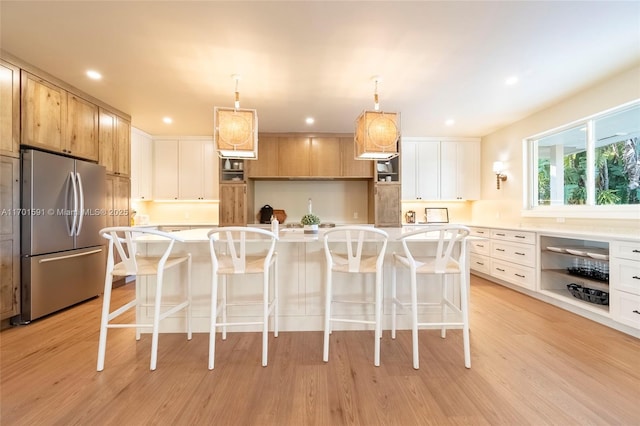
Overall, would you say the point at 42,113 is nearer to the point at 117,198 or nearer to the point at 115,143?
the point at 115,143

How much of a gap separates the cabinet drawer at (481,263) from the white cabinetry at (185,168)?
4840mm

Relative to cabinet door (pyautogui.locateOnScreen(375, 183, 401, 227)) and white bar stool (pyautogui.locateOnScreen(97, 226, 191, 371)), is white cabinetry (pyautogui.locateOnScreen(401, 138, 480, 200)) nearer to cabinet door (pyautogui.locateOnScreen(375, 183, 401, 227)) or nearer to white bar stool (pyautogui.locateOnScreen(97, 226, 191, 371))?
cabinet door (pyautogui.locateOnScreen(375, 183, 401, 227))

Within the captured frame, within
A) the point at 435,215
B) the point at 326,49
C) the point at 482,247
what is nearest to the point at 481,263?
the point at 482,247

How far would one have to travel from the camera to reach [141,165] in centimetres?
495

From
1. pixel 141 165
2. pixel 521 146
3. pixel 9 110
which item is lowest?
pixel 141 165

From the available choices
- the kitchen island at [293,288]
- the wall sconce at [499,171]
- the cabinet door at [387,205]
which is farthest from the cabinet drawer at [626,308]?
the cabinet door at [387,205]

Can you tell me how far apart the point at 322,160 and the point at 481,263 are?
3254 mm

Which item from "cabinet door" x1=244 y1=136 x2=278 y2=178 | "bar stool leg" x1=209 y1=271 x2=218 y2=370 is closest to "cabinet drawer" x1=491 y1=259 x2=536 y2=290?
"bar stool leg" x1=209 y1=271 x2=218 y2=370

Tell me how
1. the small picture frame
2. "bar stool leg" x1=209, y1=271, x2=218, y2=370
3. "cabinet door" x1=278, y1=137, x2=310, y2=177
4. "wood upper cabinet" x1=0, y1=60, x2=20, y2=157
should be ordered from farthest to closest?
the small picture frame < "cabinet door" x1=278, y1=137, x2=310, y2=177 < "wood upper cabinet" x1=0, y1=60, x2=20, y2=157 < "bar stool leg" x1=209, y1=271, x2=218, y2=370

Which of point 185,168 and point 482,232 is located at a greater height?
point 185,168

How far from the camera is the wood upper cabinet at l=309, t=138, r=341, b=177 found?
5.18 meters

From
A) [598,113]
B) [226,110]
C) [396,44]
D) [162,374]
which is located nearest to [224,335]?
[162,374]

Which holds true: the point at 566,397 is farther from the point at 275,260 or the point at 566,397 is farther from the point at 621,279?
the point at 275,260

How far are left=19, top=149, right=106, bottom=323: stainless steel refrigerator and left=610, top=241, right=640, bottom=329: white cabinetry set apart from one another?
5590mm
